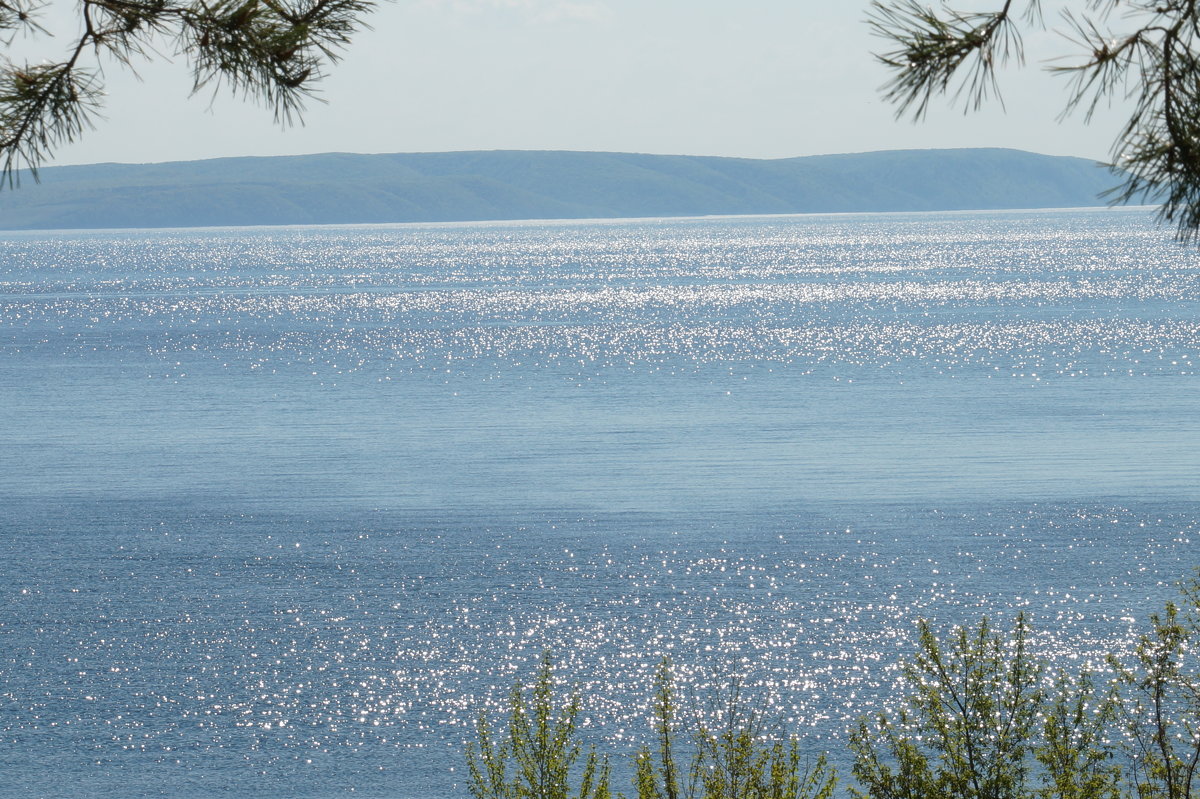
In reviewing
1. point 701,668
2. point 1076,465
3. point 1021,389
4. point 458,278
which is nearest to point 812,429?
point 1076,465

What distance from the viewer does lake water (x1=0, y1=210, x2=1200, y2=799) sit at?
2572cm

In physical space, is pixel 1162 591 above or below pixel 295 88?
below

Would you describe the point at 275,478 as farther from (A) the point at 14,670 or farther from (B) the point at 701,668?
(B) the point at 701,668

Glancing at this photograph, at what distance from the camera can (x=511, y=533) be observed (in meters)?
39.9

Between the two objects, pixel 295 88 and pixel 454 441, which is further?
pixel 454 441

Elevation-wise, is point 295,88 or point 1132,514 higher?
point 295,88

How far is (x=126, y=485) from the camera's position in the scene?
4747 cm

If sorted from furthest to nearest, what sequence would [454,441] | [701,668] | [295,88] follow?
Result: [454,441] < [701,668] < [295,88]

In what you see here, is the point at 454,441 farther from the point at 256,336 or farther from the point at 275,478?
the point at 256,336

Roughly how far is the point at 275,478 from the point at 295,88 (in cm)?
4250

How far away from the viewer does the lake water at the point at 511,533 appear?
84.4 ft

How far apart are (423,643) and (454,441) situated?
2769 cm

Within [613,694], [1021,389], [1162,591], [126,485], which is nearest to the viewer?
[613,694]

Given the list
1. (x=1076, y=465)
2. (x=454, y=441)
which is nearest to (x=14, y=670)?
(x=454, y=441)
